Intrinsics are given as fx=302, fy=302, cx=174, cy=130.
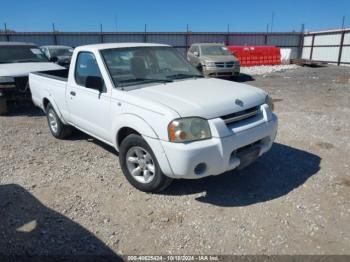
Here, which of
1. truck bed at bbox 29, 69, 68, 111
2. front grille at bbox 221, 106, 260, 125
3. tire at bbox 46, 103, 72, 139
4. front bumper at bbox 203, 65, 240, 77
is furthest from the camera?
front bumper at bbox 203, 65, 240, 77

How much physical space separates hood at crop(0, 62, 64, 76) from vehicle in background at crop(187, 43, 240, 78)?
664 centimetres

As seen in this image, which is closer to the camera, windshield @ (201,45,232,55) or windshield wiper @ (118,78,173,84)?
windshield wiper @ (118,78,173,84)

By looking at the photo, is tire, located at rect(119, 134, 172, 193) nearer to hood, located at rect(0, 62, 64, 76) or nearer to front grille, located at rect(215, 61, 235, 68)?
hood, located at rect(0, 62, 64, 76)

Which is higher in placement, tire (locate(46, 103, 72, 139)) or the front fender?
the front fender

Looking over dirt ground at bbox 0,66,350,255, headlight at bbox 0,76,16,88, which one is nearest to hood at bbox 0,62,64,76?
headlight at bbox 0,76,16,88

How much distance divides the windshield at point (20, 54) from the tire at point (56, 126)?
3710 mm

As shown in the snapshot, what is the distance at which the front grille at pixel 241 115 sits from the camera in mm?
3432

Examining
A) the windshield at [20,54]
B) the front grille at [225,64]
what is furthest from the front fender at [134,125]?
the front grille at [225,64]

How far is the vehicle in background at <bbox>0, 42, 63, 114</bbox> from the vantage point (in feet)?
24.7

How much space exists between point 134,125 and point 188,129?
2.41 feet

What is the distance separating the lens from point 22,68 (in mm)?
7996

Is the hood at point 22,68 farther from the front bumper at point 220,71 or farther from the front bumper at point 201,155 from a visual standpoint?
the front bumper at point 220,71

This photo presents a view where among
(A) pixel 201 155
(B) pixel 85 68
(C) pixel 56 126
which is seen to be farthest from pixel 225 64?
(A) pixel 201 155

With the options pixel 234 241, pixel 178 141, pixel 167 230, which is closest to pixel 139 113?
pixel 178 141
